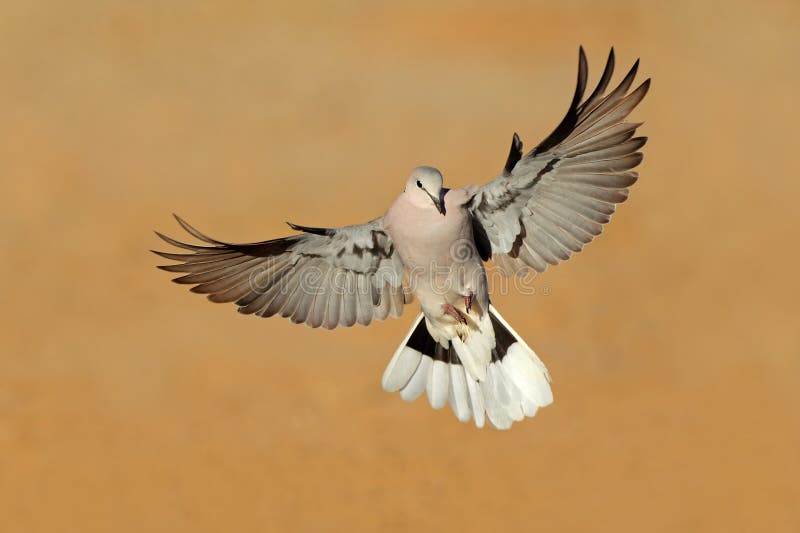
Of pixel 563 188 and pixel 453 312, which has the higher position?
pixel 563 188

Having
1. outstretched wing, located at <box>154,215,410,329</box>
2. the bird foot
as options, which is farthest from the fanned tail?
outstretched wing, located at <box>154,215,410,329</box>

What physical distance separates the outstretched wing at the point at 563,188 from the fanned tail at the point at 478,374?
0.43 metres

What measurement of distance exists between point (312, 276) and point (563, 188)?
144cm

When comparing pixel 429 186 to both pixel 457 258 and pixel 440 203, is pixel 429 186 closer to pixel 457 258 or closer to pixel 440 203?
pixel 440 203

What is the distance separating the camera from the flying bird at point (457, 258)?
5.75 meters

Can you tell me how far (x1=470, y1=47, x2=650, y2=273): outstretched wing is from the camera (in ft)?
18.8

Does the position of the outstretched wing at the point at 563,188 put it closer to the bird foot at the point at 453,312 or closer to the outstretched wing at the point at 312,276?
the bird foot at the point at 453,312

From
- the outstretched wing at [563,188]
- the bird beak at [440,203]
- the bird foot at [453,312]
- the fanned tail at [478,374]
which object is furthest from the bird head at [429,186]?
the fanned tail at [478,374]

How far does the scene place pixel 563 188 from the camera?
6.02m

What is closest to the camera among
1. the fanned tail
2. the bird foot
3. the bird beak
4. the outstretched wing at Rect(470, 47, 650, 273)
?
the bird beak

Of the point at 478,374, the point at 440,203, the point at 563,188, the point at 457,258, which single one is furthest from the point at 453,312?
the point at 563,188

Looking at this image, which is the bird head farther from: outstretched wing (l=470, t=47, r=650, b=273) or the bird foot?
the bird foot

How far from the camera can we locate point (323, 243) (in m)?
6.10

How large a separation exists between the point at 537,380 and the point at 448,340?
554 mm
